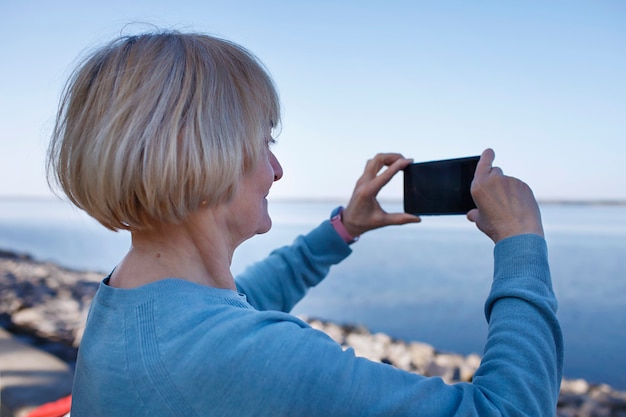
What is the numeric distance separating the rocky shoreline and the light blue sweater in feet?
6.03

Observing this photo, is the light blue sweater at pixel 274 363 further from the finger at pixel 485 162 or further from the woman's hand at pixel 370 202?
the woman's hand at pixel 370 202

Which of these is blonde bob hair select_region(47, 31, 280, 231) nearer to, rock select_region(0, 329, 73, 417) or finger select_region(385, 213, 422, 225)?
finger select_region(385, 213, 422, 225)

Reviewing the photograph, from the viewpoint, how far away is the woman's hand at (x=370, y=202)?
36.3 inches

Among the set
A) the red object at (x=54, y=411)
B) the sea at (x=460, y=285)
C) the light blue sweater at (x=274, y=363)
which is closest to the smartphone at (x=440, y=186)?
the light blue sweater at (x=274, y=363)

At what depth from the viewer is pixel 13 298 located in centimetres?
443

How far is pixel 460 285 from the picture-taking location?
13.9ft

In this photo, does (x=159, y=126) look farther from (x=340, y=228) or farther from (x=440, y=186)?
(x=340, y=228)

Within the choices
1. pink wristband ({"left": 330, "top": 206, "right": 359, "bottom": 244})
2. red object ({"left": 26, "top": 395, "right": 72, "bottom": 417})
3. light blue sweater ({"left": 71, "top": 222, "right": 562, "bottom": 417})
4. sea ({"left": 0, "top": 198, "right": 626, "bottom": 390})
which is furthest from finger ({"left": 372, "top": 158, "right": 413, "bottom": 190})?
sea ({"left": 0, "top": 198, "right": 626, "bottom": 390})

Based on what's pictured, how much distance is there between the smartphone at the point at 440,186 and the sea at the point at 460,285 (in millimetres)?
1475

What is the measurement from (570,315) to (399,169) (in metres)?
3.16

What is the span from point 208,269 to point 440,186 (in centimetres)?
39

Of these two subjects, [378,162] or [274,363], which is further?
[378,162]

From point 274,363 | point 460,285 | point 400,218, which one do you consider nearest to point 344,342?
point 460,285

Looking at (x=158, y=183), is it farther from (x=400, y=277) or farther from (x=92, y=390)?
(x=400, y=277)
